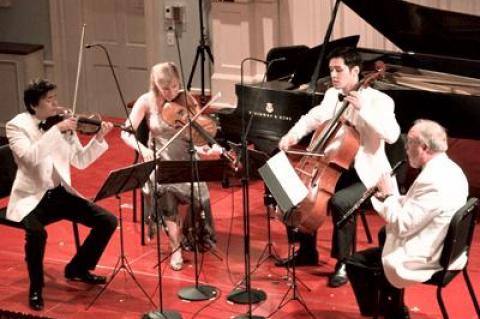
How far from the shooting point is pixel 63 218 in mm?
6520

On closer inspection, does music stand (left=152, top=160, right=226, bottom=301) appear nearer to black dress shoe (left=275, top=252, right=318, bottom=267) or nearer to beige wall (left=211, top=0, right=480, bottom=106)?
black dress shoe (left=275, top=252, right=318, bottom=267)

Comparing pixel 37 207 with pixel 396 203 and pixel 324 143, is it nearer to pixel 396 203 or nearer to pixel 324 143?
pixel 324 143

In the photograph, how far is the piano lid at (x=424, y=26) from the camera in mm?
7906

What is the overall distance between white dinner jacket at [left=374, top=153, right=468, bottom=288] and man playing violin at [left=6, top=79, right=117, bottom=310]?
1.94 meters

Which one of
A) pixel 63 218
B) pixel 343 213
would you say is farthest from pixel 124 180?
pixel 343 213

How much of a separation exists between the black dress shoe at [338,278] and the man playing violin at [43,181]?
144 cm

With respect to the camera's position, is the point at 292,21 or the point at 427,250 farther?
the point at 292,21

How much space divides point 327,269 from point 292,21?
162 inches

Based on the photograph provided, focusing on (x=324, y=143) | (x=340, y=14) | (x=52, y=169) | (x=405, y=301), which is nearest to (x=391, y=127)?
(x=324, y=143)

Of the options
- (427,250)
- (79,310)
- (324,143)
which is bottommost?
(79,310)

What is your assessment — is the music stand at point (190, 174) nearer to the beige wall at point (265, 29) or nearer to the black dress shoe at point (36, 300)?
the black dress shoe at point (36, 300)

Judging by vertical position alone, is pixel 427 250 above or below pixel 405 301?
above

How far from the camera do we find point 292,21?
1034cm

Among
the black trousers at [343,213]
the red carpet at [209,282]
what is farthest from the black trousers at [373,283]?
the black trousers at [343,213]
